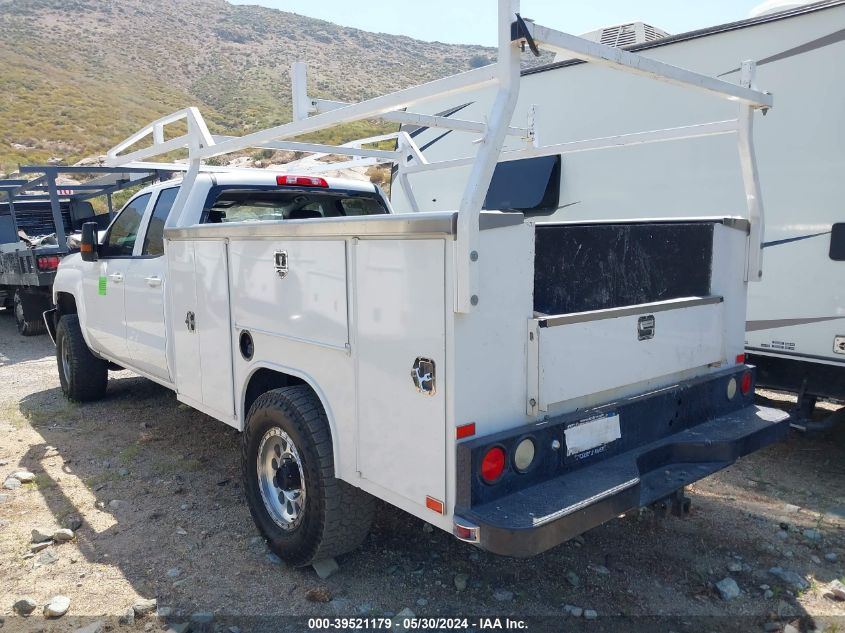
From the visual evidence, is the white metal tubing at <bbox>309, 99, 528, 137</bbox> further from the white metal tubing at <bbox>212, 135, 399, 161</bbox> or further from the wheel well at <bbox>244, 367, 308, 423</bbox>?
the wheel well at <bbox>244, 367, 308, 423</bbox>

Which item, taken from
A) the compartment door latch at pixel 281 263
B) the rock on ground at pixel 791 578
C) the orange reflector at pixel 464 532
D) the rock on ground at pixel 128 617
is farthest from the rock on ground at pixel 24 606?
the rock on ground at pixel 791 578

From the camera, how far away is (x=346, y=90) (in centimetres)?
5434

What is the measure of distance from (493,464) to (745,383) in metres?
1.90

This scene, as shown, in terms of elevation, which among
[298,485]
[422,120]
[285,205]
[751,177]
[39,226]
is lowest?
[298,485]

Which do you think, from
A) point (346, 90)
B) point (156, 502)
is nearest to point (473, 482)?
point (156, 502)

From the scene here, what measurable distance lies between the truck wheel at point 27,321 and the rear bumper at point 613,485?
10.2m

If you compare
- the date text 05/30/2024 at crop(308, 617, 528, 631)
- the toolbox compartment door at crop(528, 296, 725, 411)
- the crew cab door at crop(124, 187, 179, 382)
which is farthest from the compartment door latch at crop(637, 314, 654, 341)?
the crew cab door at crop(124, 187, 179, 382)

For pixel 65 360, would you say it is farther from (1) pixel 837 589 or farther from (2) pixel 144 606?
(1) pixel 837 589

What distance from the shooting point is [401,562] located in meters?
3.33

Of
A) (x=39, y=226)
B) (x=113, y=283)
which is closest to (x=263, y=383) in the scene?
(x=113, y=283)

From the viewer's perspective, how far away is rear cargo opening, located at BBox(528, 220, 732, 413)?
271cm

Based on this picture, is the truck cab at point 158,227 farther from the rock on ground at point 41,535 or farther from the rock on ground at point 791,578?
the rock on ground at point 791,578

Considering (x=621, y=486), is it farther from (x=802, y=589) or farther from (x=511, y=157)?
(x=511, y=157)

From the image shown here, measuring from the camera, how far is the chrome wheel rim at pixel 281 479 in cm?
322
